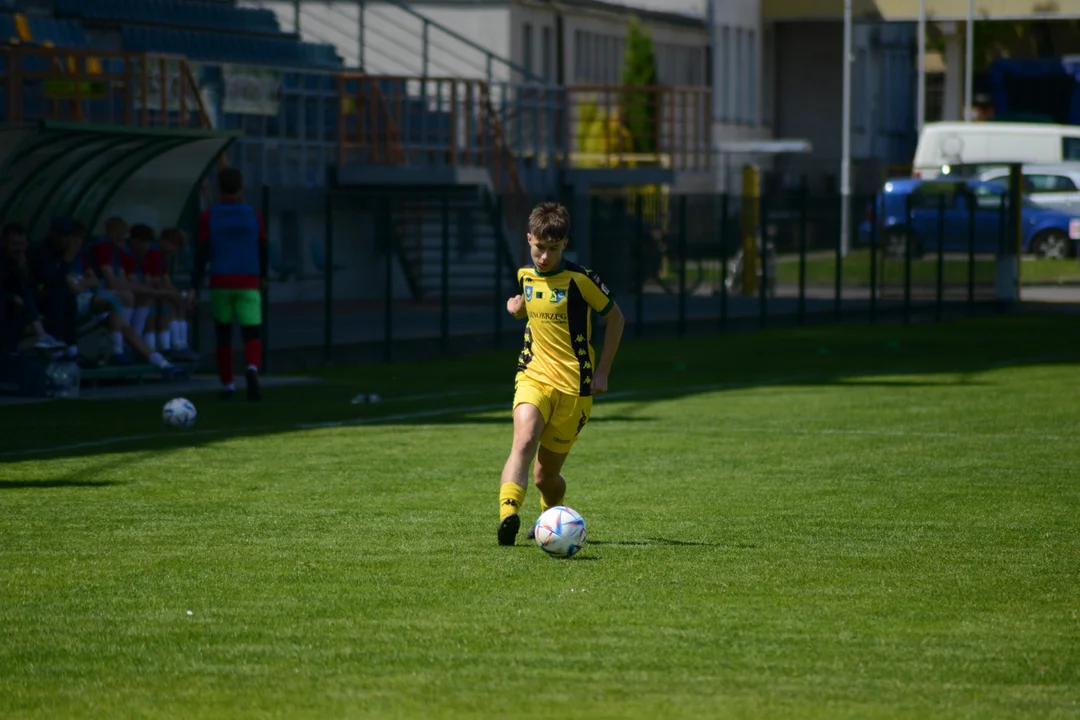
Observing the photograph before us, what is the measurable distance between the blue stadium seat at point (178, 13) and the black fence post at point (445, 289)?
880 centimetres

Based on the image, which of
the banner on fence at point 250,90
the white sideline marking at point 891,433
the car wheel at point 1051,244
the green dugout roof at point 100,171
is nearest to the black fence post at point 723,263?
the banner on fence at point 250,90

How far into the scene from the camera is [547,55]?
4622 cm

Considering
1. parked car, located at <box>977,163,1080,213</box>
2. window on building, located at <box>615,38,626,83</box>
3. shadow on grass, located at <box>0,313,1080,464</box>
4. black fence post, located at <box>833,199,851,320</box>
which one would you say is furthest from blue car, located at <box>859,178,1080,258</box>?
window on building, located at <box>615,38,626,83</box>

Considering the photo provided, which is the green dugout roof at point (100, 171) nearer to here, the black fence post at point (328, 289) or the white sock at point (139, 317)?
the white sock at point (139, 317)

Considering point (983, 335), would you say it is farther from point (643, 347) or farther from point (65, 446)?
point (65, 446)

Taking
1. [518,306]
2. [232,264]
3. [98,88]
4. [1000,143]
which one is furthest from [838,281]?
[518,306]

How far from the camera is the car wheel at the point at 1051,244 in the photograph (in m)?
37.0

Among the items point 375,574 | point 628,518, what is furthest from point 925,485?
point 375,574

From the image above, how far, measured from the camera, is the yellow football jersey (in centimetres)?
923

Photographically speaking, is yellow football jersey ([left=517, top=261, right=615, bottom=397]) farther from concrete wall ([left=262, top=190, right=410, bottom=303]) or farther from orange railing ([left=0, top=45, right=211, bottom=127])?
orange railing ([left=0, top=45, right=211, bottom=127])

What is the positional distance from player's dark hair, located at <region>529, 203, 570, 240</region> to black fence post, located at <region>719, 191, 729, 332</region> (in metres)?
18.8

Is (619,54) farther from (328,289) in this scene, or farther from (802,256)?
(328,289)

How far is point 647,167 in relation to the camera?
36.8 metres

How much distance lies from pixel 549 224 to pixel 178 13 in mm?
23613
